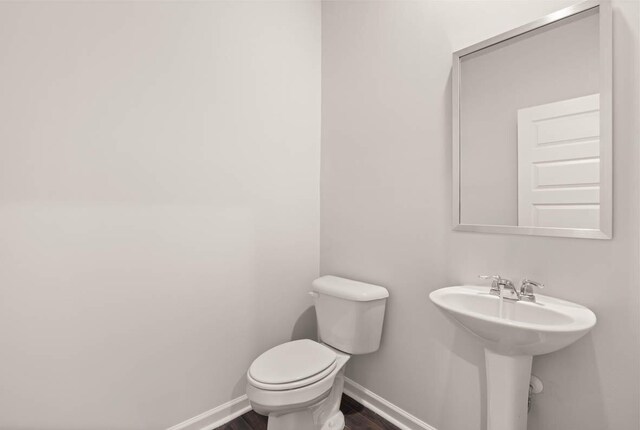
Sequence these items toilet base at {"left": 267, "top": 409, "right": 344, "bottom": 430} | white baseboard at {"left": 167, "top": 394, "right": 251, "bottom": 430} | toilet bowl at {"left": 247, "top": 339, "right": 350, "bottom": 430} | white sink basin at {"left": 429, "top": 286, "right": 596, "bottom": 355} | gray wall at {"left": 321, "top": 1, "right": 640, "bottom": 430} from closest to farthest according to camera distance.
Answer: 1. white sink basin at {"left": 429, "top": 286, "right": 596, "bottom": 355}
2. gray wall at {"left": 321, "top": 1, "right": 640, "bottom": 430}
3. toilet bowl at {"left": 247, "top": 339, "right": 350, "bottom": 430}
4. toilet base at {"left": 267, "top": 409, "right": 344, "bottom": 430}
5. white baseboard at {"left": 167, "top": 394, "right": 251, "bottom": 430}

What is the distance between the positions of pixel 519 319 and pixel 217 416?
60.2 inches

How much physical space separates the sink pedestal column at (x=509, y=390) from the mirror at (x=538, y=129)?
482 millimetres

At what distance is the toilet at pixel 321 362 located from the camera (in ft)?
4.46

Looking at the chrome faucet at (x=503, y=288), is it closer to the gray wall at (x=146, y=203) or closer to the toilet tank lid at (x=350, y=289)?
the toilet tank lid at (x=350, y=289)

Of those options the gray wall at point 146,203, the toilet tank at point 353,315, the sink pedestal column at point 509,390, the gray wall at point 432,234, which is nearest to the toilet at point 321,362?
the toilet tank at point 353,315

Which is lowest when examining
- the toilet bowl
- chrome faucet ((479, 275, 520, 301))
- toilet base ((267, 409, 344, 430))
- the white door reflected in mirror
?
toilet base ((267, 409, 344, 430))

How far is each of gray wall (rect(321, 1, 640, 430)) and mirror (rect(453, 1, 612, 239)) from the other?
0.15 feet

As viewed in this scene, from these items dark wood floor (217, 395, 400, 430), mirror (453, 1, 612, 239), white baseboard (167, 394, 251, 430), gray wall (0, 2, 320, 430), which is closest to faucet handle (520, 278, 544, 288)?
mirror (453, 1, 612, 239)

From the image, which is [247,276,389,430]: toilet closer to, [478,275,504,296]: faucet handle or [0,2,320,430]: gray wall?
[0,2,320,430]: gray wall

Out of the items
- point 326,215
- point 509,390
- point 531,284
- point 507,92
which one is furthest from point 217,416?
point 507,92

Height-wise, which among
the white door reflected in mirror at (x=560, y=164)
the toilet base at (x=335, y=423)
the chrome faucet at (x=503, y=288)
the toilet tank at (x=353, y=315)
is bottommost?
the toilet base at (x=335, y=423)

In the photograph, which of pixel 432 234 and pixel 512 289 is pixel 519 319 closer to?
pixel 512 289

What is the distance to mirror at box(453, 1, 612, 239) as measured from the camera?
1103 millimetres

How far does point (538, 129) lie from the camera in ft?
4.08
